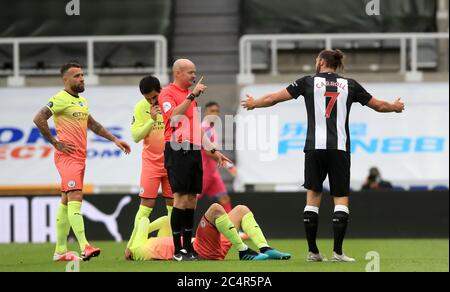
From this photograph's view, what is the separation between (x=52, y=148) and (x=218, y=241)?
925cm

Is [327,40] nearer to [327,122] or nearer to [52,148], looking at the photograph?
[52,148]

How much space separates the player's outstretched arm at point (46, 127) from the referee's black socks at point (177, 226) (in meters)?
1.40

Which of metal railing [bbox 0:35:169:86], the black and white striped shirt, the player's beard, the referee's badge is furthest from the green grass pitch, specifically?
metal railing [bbox 0:35:169:86]

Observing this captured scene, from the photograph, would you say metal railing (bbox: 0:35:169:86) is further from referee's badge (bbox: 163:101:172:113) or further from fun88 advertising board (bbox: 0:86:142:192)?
referee's badge (bbox: 163:101:172:113)

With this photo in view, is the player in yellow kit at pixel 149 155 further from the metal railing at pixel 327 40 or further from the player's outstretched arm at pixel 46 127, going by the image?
the metal railing at pixel 327 40

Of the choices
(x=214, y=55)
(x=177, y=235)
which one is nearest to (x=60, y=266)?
(x=177, y=235)

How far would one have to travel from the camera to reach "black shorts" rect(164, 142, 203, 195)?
10648 mm

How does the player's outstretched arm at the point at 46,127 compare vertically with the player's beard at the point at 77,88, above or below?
below

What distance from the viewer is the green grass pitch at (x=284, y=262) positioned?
390 inches

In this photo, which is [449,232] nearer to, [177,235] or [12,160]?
[12,160]

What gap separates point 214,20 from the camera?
2231 cm

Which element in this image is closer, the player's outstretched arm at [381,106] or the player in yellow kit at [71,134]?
the player's outstretched arm at [381,106]

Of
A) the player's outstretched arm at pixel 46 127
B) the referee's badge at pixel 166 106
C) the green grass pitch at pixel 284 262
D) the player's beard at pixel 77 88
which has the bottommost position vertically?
the green grass pitch at pixel 284 262

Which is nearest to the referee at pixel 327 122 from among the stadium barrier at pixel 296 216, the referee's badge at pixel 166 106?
the referee's badge at pixel 166 106
